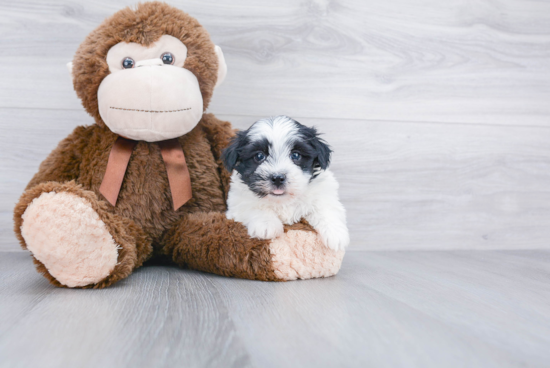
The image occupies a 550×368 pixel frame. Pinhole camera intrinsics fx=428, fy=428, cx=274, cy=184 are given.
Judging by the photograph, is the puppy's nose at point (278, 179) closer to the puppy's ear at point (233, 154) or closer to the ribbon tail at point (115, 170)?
the puppy's ear at point (233, 154)

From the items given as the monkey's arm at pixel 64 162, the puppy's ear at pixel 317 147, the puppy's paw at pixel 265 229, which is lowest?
the puppy's paw at pixel 265 229

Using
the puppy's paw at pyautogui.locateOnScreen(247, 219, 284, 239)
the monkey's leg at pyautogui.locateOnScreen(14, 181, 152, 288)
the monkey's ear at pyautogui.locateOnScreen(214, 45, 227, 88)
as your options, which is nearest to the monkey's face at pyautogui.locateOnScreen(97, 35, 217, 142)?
the monkey's ear at pyautogui.locateOnScreen(214, 45, 227, 88)

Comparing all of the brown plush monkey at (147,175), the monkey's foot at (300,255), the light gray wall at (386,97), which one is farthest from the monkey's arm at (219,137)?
the monkey's foot at (300,255)

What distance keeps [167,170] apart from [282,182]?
1.28ft

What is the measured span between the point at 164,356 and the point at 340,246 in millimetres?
574

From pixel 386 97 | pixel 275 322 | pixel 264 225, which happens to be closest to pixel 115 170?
pixel 264 225

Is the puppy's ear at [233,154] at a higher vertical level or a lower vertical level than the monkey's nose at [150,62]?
lower

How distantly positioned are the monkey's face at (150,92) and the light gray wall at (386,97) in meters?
0.41

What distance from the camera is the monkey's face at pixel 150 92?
3.71 feet

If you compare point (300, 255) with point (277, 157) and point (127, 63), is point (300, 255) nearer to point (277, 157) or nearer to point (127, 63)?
point (277, 157)

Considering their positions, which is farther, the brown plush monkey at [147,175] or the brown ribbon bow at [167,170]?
the brown ribbon bow at [167,170]

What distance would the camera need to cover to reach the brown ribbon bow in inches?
47.3

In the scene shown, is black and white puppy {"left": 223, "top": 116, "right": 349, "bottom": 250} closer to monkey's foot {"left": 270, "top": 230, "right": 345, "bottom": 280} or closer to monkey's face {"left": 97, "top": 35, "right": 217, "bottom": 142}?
monkey's foot {"left": 270, "top": 230, "right": 345, "bottom": 280}

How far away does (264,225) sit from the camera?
1.10m
